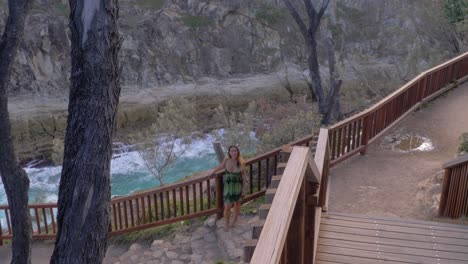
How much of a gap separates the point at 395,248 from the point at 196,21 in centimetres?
3754

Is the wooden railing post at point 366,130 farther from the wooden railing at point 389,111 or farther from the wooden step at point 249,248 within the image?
the wooden step at point 249,248

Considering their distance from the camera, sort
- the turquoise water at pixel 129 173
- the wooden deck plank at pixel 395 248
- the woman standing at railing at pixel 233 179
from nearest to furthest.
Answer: the wooden deck plank at pixel 395 248
the woman standing at railing at pixel 233 179
the turquoise water at pixel 129 173

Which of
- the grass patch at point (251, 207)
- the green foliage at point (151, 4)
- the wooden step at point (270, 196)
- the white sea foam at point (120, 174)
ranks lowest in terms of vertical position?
the white sea foam at point (120, 174)

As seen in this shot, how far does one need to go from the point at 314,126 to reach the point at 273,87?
2411cm

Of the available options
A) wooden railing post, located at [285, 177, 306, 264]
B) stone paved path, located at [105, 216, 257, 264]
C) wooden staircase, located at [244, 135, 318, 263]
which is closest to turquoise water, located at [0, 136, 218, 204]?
stone paved path, located at [105, 216, 257, 264]

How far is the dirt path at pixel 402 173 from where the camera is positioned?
663 cm

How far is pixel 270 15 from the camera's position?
135ft

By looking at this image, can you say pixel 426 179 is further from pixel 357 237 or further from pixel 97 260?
pixel 97 260

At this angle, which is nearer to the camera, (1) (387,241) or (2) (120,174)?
(1) (387,241)

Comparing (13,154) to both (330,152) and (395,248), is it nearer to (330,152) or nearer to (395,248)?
(330,152)

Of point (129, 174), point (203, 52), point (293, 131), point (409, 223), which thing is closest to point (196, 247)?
point (409, 223)

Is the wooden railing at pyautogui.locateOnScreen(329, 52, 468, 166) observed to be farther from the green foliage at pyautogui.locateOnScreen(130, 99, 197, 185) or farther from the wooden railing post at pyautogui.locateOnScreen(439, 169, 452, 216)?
the green foliage at pyautogui.locateOnScreen(130, 99, 197, 185)

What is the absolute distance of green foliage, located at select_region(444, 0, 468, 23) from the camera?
18.8 m

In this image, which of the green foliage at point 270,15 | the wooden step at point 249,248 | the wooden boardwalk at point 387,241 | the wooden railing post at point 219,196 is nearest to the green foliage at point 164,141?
the wooden railing post at point 219,196
